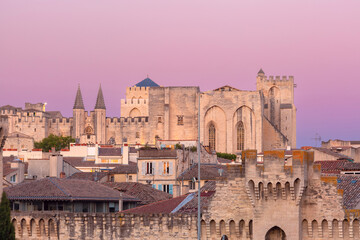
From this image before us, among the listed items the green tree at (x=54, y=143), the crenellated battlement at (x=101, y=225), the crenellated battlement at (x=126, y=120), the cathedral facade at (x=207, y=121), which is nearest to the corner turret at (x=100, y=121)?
the cathedral facade at (x=207, y=121)

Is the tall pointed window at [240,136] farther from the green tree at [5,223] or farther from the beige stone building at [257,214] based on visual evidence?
the green tree at [5,223]

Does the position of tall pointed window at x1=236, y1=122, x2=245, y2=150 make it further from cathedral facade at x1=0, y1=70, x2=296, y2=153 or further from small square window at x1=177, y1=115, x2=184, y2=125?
small square window at x1=177, y1=115, x2=184, y2=125

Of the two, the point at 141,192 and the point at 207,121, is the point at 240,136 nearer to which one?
the point at 207,121

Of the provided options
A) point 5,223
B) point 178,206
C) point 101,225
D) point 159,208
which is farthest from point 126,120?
point 5,223

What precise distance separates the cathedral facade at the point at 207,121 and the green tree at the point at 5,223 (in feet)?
401

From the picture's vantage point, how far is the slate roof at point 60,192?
56812mm

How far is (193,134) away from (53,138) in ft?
74.3

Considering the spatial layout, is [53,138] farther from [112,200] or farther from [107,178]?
[112,200]

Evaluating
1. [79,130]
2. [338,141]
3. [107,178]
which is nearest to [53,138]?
[79,130]

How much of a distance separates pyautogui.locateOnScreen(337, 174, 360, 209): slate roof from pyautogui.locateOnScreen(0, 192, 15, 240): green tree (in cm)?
1470

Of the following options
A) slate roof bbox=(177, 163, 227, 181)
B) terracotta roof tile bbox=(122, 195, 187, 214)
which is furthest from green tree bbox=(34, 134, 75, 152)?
terracotta roof tile bbox=(122, 195, 187, 214)

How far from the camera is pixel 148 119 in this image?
613 feet

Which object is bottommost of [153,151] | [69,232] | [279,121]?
[69,232]

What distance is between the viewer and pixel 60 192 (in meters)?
57.2
